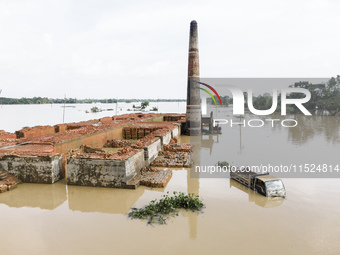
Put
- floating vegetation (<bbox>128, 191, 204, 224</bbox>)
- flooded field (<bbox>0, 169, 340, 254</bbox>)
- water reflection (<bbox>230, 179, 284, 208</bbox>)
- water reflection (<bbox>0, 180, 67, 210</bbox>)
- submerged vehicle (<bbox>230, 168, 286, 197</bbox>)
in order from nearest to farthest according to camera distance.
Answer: flooded field (<bbox>0, 169, 340, 254</bbox>)
floating vegetation (<bbox>128, 191, 204, 224</bbox>)
water reflection (<bbox>230, 179, 284, 208</bbox>)
water reflection (<bbox>0, 180, 67, 210</bbox>)
submerged vehicle (<bbox>230, 168, 286, 197</bbox>)

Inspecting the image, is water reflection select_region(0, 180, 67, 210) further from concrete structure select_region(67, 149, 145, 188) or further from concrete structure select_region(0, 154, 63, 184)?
concrete structure select_region(67, 149, 145, 188)

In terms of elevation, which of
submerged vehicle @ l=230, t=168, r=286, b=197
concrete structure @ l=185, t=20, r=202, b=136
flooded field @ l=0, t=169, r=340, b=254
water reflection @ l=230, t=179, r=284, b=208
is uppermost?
concrete structure @ l=185, t=20, r=202, b=136

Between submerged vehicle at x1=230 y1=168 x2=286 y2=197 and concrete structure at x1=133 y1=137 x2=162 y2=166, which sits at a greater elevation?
concrete structure at x1=133 y1=137 x2=162 y2=166

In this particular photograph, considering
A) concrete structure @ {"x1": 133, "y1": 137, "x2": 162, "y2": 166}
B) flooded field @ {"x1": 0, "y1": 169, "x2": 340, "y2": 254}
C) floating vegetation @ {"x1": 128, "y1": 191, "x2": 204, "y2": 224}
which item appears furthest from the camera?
concrete structure @ {"x1": 133, "y1": 137, "x2": 162, "y2": 166}

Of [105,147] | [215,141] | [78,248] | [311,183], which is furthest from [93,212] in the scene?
[215,141]

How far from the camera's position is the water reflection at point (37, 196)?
770 cm

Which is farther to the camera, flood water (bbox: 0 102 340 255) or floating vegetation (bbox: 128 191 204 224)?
floating vegetation (bbox: 128 191 204 224)

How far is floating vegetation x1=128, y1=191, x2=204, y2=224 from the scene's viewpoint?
664 centimetres

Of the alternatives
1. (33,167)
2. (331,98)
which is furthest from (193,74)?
(331,98)

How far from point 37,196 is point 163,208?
15.3 ft

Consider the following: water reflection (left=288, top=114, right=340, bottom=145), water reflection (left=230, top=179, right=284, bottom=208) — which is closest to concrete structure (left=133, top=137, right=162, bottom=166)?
water reflection (left=230, top=179, right=284, bottom=208)

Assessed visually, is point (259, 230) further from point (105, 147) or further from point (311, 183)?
point (105, 147)

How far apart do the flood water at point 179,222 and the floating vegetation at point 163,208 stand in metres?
0.25

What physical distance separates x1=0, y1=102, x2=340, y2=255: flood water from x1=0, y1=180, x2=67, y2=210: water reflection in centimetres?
3
